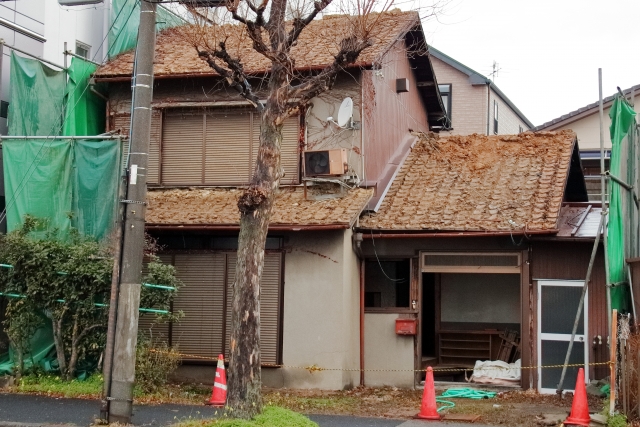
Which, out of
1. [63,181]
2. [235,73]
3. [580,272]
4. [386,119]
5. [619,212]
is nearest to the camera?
[235,73]

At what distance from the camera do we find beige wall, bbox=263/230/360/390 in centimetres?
1520

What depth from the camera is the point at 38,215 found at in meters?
15.8

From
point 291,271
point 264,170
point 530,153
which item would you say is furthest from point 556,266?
point 264,170

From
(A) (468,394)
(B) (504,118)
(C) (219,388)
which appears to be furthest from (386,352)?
(B) (504,118)

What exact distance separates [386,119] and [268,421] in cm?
955

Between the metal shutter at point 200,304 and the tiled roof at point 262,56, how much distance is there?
3686mm

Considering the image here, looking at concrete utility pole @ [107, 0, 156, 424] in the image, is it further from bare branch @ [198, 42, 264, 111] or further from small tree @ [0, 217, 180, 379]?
small tree @ [0, 217, 180, 379]

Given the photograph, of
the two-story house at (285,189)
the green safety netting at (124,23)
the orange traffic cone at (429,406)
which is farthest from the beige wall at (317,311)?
the green safety netting at (124,23)

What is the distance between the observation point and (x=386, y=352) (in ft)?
52.8

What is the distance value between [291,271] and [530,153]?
227 inches

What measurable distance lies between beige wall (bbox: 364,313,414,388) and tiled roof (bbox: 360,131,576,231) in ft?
5.94

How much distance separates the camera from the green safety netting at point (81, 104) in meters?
17.3

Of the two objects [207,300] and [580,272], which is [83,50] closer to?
[207,300]

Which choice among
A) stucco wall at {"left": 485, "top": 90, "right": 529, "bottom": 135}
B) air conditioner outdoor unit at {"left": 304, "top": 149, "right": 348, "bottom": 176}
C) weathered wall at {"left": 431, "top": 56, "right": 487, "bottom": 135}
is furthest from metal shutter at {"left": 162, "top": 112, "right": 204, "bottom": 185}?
stucco wall at {"left": 485, "top": 90, "right": 529, "bottom": 135}
